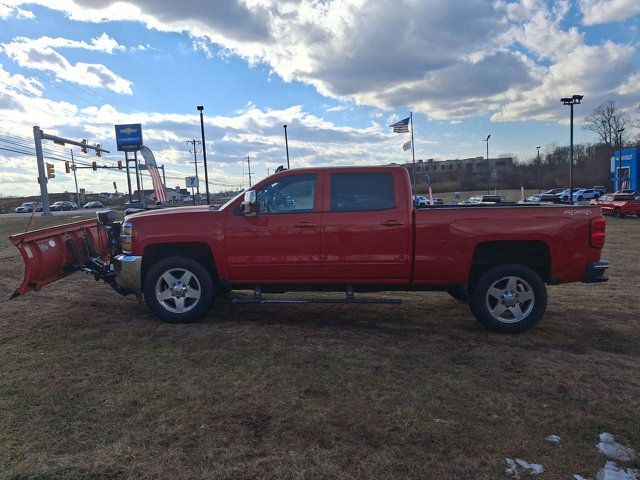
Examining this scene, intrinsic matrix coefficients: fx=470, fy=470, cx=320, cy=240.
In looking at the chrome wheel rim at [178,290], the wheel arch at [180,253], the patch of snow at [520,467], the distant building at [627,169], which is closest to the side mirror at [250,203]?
the wheel arch at [180,253]

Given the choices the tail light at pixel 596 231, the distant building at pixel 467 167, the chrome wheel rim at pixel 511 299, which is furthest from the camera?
the distant building at pixel 467 167

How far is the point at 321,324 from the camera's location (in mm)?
5781

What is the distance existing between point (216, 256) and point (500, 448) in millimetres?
3774

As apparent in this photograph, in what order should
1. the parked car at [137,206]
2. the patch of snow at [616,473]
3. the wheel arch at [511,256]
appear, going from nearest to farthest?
the patch of snow at [616,473] → the wheel arch at [511,256] → the parked car at [137,206]

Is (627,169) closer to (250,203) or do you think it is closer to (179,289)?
(250,203)

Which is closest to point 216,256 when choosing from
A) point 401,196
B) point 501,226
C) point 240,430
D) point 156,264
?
point 156,264

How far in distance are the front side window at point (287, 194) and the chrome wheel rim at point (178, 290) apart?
123 cm

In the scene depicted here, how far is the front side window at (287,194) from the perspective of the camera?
561cm

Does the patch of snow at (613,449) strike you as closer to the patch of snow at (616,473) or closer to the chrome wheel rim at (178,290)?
the patch of snow at (616,473)

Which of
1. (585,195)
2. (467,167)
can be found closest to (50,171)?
(585,195)

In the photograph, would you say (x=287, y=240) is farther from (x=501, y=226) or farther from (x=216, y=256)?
(x=501, y=226)

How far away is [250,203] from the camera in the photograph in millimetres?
5418

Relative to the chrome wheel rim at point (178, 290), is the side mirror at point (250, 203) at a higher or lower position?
higher

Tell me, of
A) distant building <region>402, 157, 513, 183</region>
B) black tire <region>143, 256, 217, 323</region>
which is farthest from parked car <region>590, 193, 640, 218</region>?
distant building <region>402, 157, 513, 183</region>
